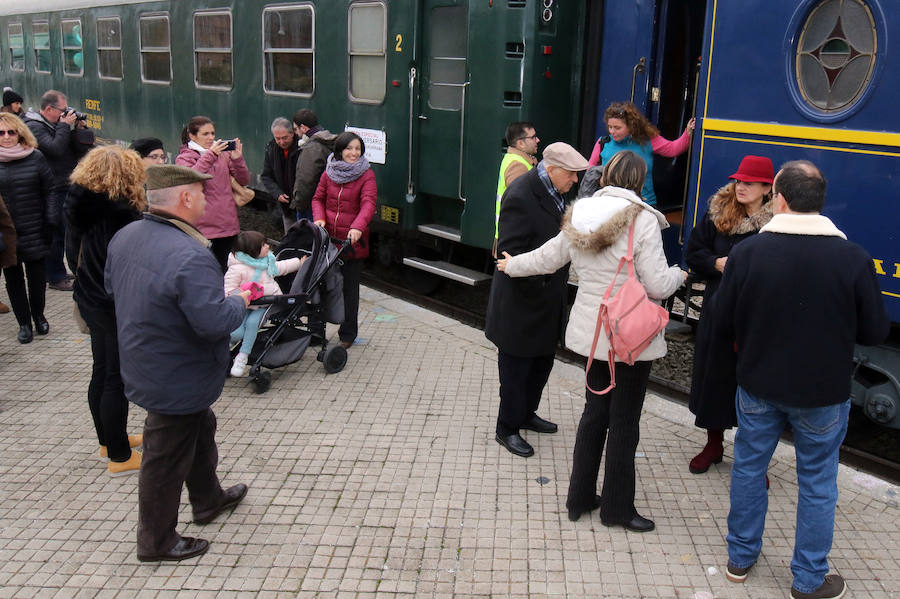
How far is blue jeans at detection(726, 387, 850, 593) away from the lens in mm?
3350

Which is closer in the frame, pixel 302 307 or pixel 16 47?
pixel 302 307

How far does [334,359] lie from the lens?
238 inches

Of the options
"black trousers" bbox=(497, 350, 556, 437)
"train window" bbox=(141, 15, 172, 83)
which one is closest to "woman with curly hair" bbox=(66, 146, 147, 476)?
"black trousers" bbox=(497, 350, 556, 437)

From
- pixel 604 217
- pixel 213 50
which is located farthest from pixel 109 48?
pixel 604 217

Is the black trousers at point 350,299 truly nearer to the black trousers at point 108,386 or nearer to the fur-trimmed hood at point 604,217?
the black trousers at point 108,386

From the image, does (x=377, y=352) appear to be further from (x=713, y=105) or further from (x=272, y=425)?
(x=713, y=105)

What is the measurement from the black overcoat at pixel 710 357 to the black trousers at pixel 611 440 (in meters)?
0.56

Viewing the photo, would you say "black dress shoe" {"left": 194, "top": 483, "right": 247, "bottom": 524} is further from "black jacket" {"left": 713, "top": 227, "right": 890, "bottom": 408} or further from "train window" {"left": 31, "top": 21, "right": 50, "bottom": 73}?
"train window" {"left": 31, "top": 21, "right": 50, "bottom": 73}

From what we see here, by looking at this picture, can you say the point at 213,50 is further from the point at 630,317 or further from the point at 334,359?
the point at 630,317

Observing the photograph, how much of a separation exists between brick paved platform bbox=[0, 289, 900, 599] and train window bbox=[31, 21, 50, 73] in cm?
1172

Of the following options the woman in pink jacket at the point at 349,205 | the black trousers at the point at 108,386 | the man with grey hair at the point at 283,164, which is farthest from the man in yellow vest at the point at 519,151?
the man with grey hair at the point at 283,164

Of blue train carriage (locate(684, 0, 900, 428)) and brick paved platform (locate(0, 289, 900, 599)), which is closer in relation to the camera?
brick paved platform (locate(0, 289, 900, 599))

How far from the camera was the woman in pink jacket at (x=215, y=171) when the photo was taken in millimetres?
6160

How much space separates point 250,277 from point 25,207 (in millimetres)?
2243
